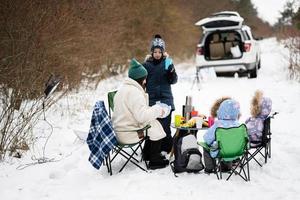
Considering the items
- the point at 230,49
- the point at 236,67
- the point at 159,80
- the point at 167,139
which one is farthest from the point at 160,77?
the point at 230,49

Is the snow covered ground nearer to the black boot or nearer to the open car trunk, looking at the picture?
the black boot

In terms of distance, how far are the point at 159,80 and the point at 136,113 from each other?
998mm

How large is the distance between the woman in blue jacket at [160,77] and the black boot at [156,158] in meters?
0.53

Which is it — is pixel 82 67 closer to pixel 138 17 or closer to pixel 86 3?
pixel 86 3

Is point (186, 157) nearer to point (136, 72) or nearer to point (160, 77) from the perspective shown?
point (136, 72)

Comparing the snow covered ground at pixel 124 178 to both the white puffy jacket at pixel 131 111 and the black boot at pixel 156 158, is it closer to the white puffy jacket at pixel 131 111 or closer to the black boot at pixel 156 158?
the black boot at pixel 156 158

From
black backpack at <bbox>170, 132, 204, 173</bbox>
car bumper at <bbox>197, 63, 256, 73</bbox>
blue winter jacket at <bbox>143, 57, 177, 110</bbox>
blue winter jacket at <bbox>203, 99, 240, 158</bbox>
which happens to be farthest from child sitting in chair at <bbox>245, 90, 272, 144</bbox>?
car bumper at <bbox>197, 63, 256, 73</bbox>

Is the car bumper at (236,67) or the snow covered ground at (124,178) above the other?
the car bumper at (236,67)

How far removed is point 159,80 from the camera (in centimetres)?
640

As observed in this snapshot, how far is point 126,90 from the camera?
18.5 feet

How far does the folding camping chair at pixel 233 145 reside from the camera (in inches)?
204

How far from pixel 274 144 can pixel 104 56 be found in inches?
308

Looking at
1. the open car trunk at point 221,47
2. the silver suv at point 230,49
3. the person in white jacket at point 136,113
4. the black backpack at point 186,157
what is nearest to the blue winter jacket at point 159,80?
the person in white jacket at point 136,113

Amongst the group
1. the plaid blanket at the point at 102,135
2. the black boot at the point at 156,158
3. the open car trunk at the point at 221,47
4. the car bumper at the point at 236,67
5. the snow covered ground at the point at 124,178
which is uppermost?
the open car trunk at the point at 221,47
